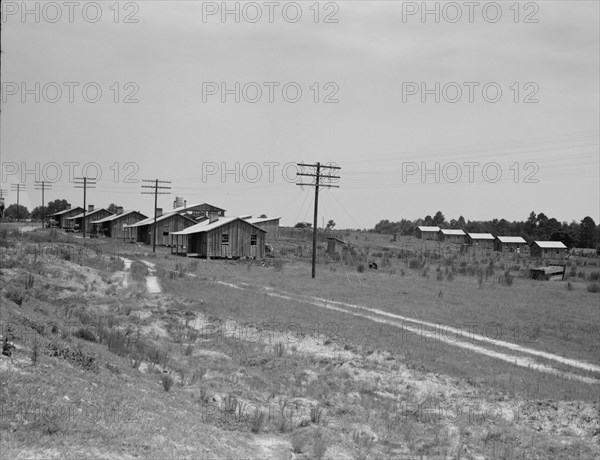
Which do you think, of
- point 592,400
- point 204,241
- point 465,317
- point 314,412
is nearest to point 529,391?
point 592,400

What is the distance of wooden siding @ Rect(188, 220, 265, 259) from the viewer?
2034 inches

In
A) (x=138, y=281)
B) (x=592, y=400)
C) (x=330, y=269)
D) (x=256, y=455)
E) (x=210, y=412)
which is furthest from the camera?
(x=330, y=269)

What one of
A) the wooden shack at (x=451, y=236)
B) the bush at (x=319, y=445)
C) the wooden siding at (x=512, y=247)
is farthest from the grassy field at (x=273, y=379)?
the wooden shack at (x=451, y=236)

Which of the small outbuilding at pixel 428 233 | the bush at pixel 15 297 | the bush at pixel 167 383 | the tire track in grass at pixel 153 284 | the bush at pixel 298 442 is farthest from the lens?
the small outbuilding at pixel 428 233

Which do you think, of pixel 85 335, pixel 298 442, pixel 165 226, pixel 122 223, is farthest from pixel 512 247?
pixel 298 442

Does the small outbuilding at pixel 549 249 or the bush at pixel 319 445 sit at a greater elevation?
the small outbuilding at pixel 549 249

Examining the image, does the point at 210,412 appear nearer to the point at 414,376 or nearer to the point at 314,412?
the point at 314,412

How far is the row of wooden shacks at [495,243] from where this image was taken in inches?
3324

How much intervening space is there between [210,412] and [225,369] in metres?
3.39

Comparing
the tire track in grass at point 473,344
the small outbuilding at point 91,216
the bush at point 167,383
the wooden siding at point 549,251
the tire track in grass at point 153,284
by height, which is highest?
the small outbuilding at point 91,216

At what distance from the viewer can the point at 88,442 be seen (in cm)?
661

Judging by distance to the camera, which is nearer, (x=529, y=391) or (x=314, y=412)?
(x=314, y=412)

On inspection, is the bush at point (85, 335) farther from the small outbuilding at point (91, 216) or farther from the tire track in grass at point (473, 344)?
the small outbuilding at point (91, 216)

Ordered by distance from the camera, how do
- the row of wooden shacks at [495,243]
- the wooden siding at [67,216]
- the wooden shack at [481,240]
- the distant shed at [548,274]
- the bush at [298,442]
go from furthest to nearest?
1. the wooden siding at [67,216]
2. the wooden shack at [481,240]
3. the row of wooden shacks at [495,243]
4. the distant shed at [548,274]
5. the bush at [298,442]
